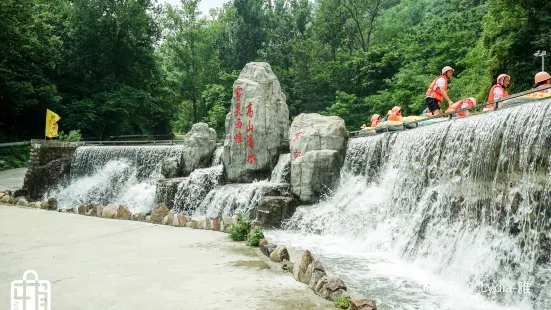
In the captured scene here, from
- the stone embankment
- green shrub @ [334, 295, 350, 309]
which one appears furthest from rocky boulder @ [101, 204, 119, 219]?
green shrub @ [334, 295, 350, 309]

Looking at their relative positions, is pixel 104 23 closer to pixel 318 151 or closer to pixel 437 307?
pixel 318 151

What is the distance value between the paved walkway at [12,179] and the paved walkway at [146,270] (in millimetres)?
11575

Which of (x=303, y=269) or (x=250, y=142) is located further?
(x=250, y=142)

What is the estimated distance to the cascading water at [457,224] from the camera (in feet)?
15.3

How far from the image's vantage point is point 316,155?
34.6 feet

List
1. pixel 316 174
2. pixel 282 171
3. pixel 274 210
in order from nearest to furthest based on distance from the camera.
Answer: pixel 274 210 < pixel 316 174 < pixel 282 171

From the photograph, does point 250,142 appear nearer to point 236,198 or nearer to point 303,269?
point 236,198

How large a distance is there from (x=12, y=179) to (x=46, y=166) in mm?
1641

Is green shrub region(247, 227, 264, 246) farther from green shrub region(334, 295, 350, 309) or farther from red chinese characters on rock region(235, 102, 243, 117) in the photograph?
red chinese characters on rock region(235, 102, 243, 117)

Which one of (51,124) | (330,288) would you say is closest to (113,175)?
(51,124)

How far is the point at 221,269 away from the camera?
450 centimetres

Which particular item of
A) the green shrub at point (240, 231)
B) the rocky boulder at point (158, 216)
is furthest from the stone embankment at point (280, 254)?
the green shrub at point (240, 231)

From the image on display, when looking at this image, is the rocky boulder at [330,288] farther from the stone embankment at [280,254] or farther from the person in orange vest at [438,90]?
the person in orange vest at [438,90]

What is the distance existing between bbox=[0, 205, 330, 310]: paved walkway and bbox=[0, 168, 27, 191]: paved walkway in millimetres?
11575
